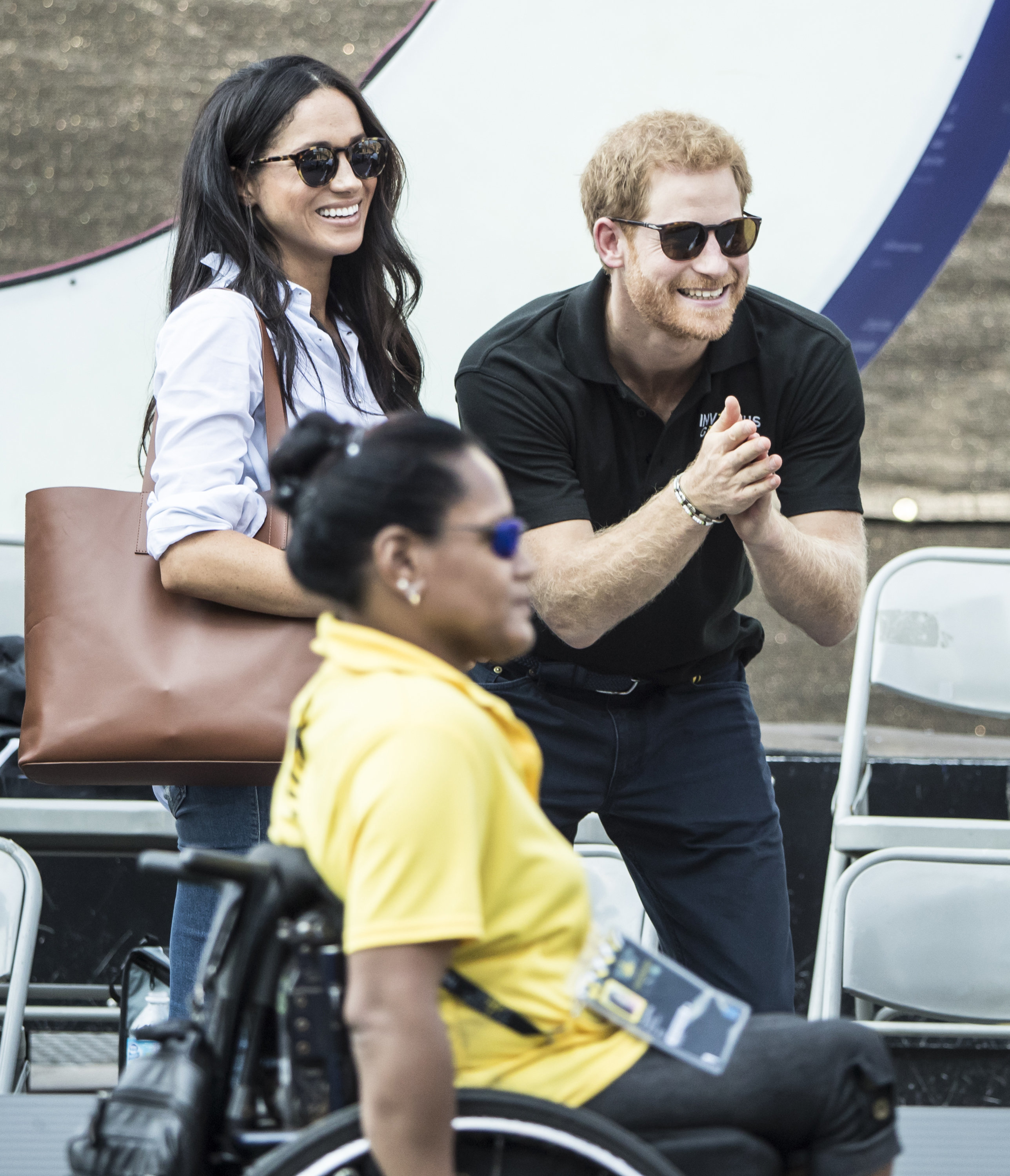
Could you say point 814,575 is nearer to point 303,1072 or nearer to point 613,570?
point 613,570

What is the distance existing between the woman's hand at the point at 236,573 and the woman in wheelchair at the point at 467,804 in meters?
0.43

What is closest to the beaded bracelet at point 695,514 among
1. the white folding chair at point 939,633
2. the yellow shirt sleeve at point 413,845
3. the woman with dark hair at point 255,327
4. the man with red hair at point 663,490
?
the man with red hair at point 663,490

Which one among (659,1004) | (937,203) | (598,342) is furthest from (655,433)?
(937,203)

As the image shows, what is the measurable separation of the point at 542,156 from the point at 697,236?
3.65 feet

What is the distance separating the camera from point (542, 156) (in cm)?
286

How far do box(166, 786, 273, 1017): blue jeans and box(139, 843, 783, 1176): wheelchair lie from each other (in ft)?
1.91

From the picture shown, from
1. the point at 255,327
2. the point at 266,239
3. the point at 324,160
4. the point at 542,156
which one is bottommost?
the point at 255,327

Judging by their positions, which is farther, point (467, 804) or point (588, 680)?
point (588, 680)

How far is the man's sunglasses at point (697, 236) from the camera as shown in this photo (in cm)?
185

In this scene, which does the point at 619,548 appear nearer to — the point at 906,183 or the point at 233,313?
the point at 233,313

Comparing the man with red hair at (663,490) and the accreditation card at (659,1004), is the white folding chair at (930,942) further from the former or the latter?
the accreditation card at (659,1004)

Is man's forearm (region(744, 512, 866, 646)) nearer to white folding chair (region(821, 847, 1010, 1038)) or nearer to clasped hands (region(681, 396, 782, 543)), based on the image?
clasped hands (region(681, 396, 782, 543))

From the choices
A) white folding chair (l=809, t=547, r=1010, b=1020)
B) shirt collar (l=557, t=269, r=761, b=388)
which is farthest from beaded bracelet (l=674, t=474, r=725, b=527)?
white folding chair (l=809, t=547, r=1010, b=1020)

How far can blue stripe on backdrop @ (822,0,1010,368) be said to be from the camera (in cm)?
282
